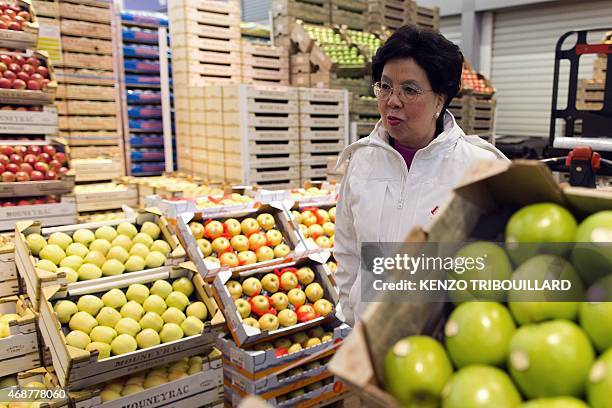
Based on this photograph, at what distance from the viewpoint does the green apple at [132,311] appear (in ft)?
8.23

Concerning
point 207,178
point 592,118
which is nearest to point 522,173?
point 592,118

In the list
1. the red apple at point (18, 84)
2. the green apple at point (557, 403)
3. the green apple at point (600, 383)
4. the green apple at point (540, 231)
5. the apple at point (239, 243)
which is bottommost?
the apple at point (239, 243)

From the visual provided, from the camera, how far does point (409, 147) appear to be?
1983 millimetres

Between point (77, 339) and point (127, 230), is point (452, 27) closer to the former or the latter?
point (127, 230)

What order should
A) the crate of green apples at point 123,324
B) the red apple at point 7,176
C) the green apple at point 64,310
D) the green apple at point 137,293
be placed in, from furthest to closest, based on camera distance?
the red apple at point 7,176 → the green apple at point 137,293 → the green apple at point 64,310 → the crate of green apples at point 123,324

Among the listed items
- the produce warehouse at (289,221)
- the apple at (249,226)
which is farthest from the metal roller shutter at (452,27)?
the apple at (249,226)

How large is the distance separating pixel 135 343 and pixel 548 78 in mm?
9846

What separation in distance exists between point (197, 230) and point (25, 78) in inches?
100

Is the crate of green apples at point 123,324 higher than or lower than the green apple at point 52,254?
lower

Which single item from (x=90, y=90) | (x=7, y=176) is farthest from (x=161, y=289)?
(x=90, y=90)

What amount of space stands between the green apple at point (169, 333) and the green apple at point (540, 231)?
2.00 meters

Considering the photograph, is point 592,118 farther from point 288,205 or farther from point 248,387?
point 248,387

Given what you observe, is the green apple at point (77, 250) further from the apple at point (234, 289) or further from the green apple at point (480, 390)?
the green apple at point (480, 390)

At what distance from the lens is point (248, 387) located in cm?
281
